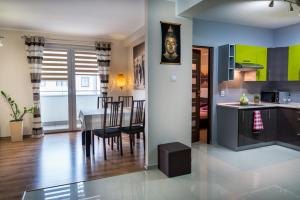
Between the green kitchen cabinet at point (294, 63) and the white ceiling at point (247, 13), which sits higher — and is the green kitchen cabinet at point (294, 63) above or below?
below

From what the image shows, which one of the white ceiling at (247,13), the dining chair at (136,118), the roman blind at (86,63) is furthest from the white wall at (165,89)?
the roman blind at (86,63)

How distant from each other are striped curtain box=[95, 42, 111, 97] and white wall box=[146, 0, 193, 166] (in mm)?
3156

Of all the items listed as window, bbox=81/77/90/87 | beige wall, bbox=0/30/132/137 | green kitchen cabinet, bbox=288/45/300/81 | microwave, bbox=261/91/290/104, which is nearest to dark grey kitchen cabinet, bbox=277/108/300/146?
microwave, bbox=261/91/290/104

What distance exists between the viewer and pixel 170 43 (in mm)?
3232

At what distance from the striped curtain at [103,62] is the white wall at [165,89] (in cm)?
316

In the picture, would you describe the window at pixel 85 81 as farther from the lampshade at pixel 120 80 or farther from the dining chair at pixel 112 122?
the dining chair at pixel 112 122

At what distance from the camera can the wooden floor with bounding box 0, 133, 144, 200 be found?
2783 mm

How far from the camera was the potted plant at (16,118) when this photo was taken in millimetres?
4859

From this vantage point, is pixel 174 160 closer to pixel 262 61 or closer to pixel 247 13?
pixel 247 13

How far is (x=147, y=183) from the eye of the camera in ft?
9.09

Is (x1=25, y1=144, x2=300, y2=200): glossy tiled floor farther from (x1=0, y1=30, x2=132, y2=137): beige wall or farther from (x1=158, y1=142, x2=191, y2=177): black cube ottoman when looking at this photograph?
(x1=0, y1=30, x2=132, y2=137): beige wall

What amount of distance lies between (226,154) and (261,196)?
1469 mm

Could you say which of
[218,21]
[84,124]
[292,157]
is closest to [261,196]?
[292,157]

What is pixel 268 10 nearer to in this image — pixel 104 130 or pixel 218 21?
pixel 218 21
